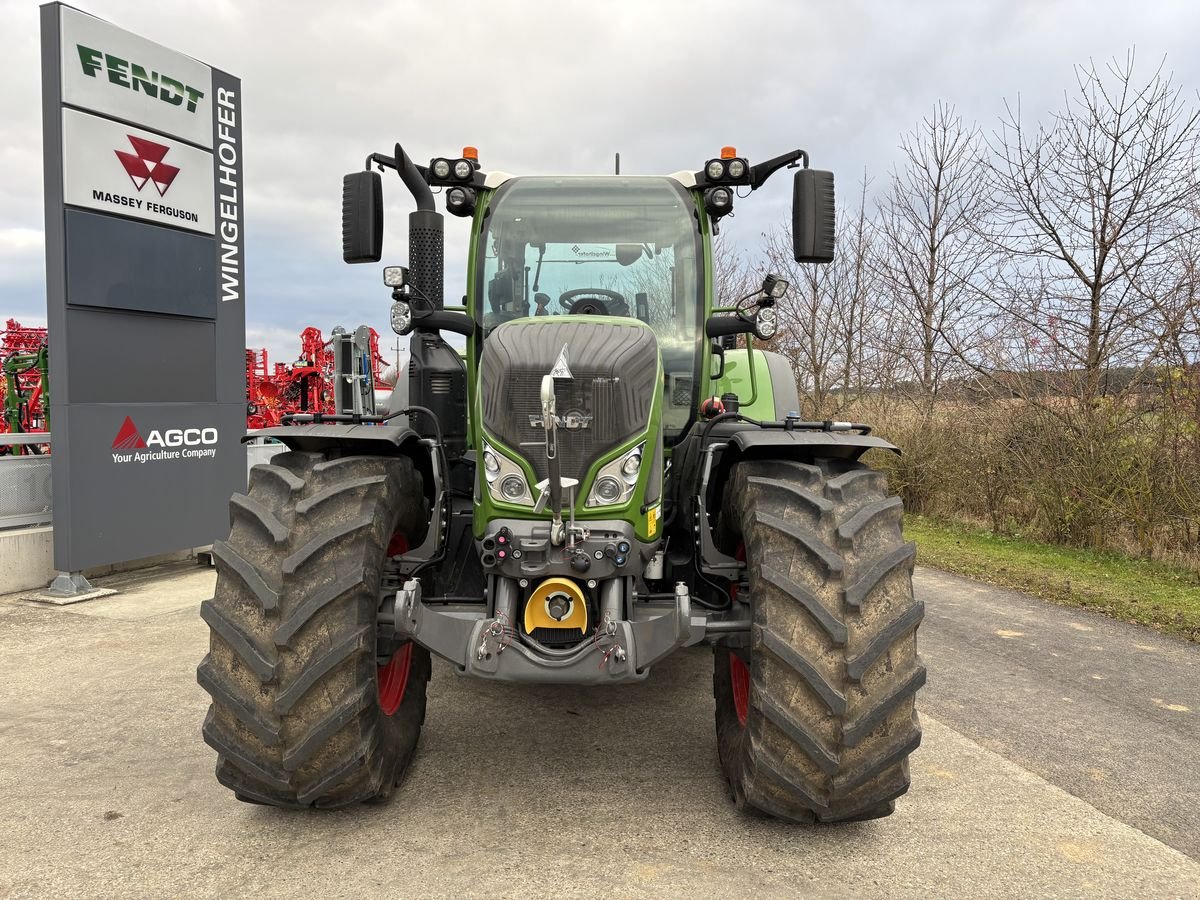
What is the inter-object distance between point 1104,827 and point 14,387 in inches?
395

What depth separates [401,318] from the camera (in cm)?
397

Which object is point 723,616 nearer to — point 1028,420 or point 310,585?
point 310,585

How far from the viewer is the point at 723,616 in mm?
3395

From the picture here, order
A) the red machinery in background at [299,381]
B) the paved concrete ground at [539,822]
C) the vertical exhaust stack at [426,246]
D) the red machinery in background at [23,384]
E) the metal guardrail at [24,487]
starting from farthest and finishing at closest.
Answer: the red machinery in background at [299,381], the red machinery in background at [23,384], the metal guardrail at [24,487], the vertical exhaust stack at [426,246], the paved concrete ground at [539,822]

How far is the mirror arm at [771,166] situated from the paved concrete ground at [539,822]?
A: 8.44 ft

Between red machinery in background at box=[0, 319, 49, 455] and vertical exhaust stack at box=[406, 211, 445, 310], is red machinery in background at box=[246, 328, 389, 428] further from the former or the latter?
vertical exhaust stack at box=[406, 211, 445, 310]

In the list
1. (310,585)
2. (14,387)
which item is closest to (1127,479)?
(310,585)

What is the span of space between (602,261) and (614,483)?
1.43m

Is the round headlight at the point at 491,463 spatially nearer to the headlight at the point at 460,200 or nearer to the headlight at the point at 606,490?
the headlight at the point at 606,490

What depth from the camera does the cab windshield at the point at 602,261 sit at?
4.12 metres

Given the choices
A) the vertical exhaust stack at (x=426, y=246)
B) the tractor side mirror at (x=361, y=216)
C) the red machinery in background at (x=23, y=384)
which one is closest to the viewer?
the tractor side mirror at (x=361, y=216)

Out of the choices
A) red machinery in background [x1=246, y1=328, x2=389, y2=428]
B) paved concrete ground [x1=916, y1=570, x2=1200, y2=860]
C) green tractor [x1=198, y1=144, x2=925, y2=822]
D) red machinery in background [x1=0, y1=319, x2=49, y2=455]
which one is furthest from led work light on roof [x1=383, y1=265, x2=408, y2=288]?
red machinery in background [x1=246, y1=328, x2=389, y2=428]

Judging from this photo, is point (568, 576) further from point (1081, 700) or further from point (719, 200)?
point (1081, 700)

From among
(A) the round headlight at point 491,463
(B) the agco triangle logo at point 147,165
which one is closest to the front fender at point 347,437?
(A) the round headlight at point 491,463
